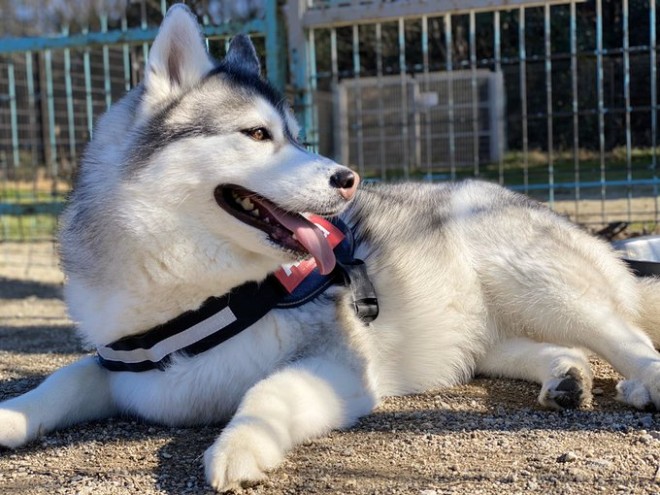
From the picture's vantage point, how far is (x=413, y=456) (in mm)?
2021

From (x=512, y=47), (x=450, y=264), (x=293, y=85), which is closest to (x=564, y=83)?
(x=512, y=47)

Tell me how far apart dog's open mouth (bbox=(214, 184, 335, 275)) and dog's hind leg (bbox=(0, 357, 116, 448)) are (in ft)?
2.53

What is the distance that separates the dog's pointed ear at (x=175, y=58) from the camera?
7.94ft

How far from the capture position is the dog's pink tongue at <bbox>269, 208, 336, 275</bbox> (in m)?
2.29

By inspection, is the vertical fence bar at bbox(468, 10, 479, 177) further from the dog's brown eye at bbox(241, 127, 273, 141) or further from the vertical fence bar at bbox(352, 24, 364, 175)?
the dog's brown eye at bbox(241, 127, 273, 141)

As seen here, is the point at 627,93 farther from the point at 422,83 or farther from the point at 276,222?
the point at 422,83

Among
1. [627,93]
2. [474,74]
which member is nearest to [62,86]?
[474,74]

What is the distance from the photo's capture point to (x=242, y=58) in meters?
2.81

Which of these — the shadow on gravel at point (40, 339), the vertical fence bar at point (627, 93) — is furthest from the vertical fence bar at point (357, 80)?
the shadow on gravel at point (40, 339)

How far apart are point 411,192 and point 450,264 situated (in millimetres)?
498

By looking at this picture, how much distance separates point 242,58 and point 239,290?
1025mm

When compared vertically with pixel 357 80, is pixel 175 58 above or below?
below

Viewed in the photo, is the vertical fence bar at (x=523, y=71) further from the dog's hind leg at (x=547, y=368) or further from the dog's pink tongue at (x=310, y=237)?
→ the dog's pink tongue at (x=310, y=237)

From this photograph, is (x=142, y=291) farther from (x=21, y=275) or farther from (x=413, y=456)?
(x=21, y=275)
